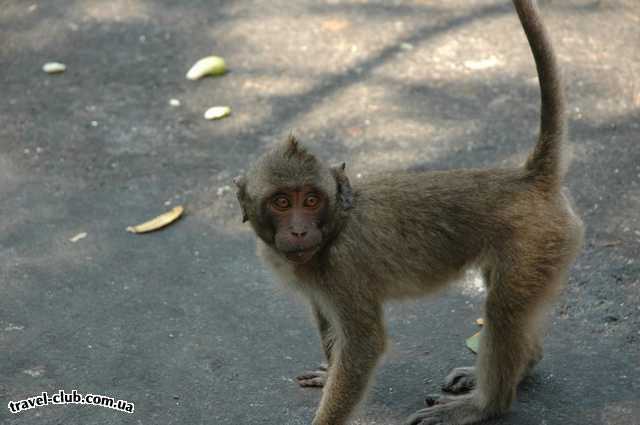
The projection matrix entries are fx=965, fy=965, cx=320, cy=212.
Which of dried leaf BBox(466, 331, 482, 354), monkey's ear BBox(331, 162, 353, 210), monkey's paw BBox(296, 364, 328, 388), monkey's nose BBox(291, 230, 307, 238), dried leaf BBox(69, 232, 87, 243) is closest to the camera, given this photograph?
monkey's nose BBox(291, 230, 307, 238)

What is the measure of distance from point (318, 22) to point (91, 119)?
250cm

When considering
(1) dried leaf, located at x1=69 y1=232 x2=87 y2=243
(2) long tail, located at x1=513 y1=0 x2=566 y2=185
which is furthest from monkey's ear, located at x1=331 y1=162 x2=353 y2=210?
(1) dried leaf, located at x1=69 y1=232 x2=87 y2=243

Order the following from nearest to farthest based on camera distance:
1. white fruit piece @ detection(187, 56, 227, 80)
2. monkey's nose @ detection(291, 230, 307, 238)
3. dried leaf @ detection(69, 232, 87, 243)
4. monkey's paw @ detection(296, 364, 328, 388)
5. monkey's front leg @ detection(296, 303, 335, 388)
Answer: monkey's nose @ detection(291, 230, 307, 238), monkey's front leg @ detection(296, 303, 335, 388), monkey's paw @ detection(296, 364, 328, 388), dried leaf @ detection(69, 232, 87, 243), white fruit piece @ detection(187, 56, 227, 80)

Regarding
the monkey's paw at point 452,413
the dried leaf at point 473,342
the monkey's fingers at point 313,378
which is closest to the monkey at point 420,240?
the monkey's paw at point 452,413

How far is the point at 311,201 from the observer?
444cm

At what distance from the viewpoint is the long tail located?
4430 mm

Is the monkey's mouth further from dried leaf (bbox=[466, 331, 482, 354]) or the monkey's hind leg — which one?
dried leaf (bbox=[466, 331, 482, 354])

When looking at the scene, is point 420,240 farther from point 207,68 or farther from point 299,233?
point 207,68

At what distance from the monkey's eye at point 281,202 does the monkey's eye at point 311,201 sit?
82 mm

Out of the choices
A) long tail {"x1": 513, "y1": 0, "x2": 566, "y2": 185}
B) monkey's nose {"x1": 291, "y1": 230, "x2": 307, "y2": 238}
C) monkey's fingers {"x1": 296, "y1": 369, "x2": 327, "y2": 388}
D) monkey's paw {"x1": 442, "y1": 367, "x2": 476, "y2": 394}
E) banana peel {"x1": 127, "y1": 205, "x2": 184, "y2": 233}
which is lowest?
banana peel {"x1": 127, "y1": 205, "x2": 184, "y2": 233}

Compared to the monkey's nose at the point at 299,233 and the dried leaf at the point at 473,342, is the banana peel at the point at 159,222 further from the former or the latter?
the monkey's nose at the point at 299,233

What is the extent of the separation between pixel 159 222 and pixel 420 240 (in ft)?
8.85

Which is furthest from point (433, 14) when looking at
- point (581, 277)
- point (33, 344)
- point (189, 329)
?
point (33, 344)

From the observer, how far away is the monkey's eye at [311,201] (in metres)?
4.43
